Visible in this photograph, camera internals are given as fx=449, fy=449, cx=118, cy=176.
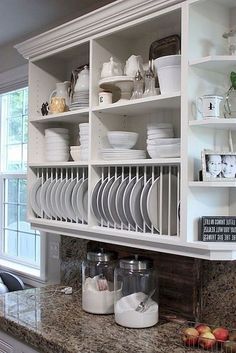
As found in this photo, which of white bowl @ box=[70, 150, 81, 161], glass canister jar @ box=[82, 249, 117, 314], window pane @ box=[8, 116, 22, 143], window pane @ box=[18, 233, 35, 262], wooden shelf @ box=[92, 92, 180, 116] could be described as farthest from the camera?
window pane @ box=[8, 116, 22, 143]

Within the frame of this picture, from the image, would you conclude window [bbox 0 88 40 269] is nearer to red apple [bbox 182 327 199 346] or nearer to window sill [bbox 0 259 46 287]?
window sill [bbox 0 259 46 287]

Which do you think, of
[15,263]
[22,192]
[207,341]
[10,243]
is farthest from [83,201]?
[10,243]

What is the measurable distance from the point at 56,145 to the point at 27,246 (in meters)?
1.38

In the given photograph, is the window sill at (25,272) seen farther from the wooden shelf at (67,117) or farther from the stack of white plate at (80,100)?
the stack of white plate at (80,100)

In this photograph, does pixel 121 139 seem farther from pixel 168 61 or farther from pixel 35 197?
pixel 35 197

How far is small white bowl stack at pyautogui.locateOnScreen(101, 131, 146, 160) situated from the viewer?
215cm

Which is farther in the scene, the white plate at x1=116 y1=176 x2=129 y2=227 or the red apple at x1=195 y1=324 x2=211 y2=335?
the white plate at x1=116 y1=176 x2=129 y2=227

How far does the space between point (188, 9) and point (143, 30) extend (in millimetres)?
430

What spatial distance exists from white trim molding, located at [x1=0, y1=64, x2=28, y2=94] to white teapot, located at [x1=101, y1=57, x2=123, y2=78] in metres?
1.34

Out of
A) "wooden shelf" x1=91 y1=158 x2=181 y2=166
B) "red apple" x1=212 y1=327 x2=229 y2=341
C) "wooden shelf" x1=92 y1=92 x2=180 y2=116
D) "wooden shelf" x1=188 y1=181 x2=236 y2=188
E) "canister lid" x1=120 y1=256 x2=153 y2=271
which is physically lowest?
"red apple" x1=212 y1=327 x2=229 y2=341

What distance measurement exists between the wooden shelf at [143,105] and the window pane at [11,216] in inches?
74.9

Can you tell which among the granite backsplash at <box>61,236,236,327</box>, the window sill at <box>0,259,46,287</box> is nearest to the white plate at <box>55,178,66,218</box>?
the granite backsplash at <box>61,236,236,327</box>

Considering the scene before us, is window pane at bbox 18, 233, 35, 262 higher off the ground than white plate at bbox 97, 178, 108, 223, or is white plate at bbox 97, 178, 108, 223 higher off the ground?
white plate at bbox 97, 178, 108, 223

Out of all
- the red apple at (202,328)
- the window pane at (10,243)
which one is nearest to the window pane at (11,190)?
the window pane at (10,243)
